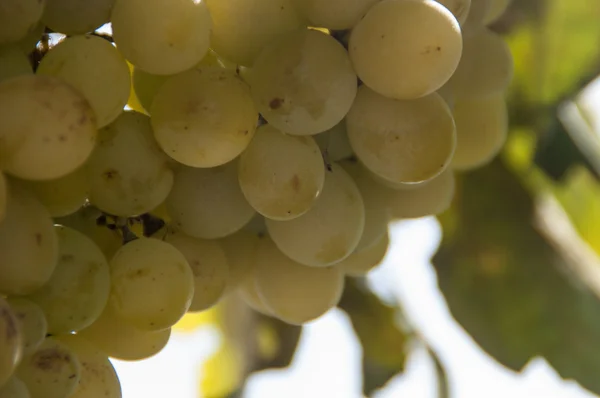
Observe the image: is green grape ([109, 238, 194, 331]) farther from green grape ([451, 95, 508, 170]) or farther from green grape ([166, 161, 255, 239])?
green grape ([451, 95, 508, 170])

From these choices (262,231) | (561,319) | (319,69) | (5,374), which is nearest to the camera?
(5,374)

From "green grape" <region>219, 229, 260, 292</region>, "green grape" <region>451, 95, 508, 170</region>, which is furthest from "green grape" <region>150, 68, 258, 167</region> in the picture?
"green grape" <region>451, 95, 508, 170</region>

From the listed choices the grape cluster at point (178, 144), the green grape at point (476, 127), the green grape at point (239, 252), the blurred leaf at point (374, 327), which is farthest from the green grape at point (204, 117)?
the blurred leaf at point (374, 327)

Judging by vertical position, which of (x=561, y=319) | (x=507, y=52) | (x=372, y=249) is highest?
(x=507, y=52)

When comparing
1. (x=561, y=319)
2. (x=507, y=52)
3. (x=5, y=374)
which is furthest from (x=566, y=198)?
(x=5, y=374)

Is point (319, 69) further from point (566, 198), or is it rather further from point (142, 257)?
point (566, 198)

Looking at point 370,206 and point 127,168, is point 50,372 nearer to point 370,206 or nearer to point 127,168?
point 127,168

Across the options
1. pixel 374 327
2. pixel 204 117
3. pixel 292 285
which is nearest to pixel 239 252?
pixel 292 285
